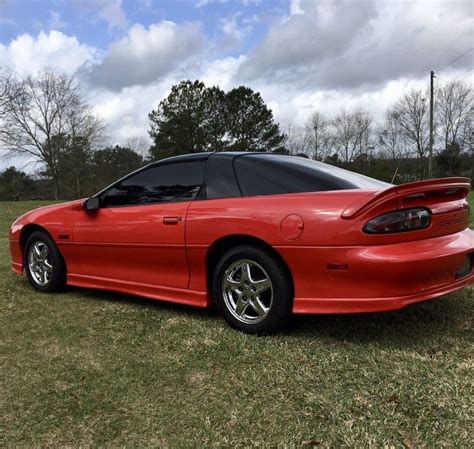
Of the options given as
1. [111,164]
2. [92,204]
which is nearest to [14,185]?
[111,164]

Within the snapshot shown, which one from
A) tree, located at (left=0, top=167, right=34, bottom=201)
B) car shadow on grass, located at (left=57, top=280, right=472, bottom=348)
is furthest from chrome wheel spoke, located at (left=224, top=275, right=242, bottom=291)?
tree, located at (left=0, top=167, right=34, bottom=201)

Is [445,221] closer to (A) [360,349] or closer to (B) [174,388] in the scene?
(A) [360,349]

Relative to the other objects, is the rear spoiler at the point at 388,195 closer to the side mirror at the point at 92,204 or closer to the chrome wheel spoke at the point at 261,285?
the chrome wheel spoke at the point at 261,285

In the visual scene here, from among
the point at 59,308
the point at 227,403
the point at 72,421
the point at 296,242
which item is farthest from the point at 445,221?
the point at 59,308

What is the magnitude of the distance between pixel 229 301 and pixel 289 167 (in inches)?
42.9

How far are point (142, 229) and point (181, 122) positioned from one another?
46.7m

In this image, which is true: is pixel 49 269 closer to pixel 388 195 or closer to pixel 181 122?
pixel 388 195

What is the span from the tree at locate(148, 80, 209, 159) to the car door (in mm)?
44345

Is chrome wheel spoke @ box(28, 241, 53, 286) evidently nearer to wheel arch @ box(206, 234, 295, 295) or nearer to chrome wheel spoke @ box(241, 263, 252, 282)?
wheel arch @ box(206, 234, 295, 295)

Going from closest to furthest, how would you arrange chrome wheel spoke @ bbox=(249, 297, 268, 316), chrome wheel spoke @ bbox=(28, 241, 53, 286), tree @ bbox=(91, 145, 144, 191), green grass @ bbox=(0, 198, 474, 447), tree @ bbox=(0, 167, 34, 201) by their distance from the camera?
green grass @ bbox=(0, 198, 474, 447), chrome wheel spoke @ bbox=(249, 297, 268, 316), chrome wheel spoke @ bbox=(28, 241, 53, 286), tree @ bbox=(91, 145, 144, 191), tree @ bbox=(0, 167, 34, 201)

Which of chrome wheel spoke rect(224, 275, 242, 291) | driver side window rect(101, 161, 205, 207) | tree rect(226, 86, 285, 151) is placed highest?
tree rect(226, 86, 285, 151)

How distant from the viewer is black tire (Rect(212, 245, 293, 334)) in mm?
3203

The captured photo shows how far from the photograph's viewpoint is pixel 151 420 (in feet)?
7.61

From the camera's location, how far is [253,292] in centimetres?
335
